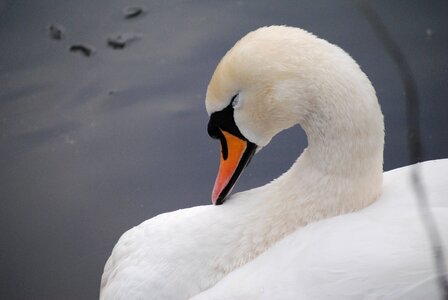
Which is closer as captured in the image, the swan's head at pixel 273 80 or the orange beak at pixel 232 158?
the swan's head at pixel 273 80

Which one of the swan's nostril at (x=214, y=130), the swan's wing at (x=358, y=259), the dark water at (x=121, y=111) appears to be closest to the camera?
the swan's wing at (x=358, y=259)

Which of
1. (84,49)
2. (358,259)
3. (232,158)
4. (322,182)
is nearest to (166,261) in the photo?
(232,158)

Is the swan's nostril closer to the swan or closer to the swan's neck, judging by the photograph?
the swan

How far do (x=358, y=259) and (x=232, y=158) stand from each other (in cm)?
43

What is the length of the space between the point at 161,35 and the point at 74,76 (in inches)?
17.1

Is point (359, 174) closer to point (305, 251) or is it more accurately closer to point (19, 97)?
point (305, 251)

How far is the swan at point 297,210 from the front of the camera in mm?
1354

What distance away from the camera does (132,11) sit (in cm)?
333

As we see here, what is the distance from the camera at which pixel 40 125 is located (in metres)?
2.88

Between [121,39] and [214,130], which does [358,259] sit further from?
[121,39]

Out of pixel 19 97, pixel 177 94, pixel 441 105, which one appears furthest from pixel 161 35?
pixel 441 105

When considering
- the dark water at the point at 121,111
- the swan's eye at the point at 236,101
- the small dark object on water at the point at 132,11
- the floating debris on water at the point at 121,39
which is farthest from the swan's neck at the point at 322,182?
the small dark object on water at the point at 132,11

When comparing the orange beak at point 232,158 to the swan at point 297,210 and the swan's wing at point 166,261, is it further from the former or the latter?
the swan's wing at point 166,261

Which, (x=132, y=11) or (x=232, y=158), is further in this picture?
(x=132, y=11)
